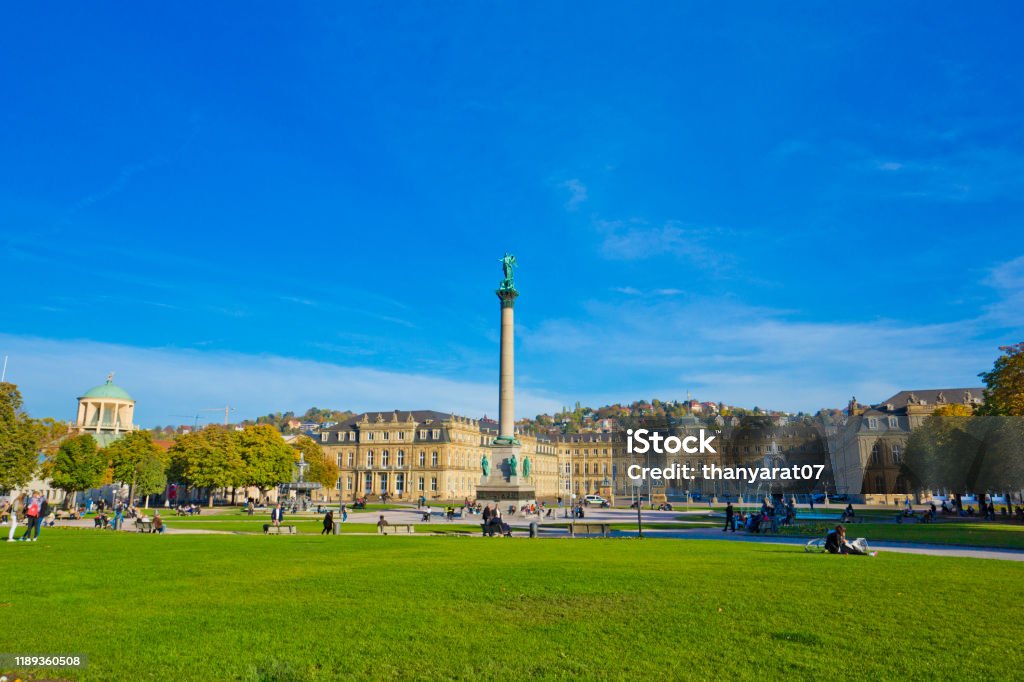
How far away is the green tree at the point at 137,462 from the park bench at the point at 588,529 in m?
64.2

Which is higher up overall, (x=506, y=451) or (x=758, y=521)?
(x=506, y=451)

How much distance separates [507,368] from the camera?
69438mm

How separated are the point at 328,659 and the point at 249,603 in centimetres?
501

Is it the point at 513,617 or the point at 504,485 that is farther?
the point at 504,485

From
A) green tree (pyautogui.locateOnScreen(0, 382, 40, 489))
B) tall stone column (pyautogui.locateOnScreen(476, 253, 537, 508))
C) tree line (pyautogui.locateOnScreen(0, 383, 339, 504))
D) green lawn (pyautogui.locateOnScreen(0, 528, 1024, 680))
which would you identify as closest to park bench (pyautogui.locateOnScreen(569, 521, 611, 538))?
green lawn (pyautogui.locateOnScreen(0, 528, 1024, 680))

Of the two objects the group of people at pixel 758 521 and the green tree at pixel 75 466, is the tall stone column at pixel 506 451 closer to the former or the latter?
the group of people at pixel 758 521

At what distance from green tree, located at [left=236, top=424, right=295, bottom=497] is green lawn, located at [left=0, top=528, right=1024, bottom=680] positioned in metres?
58.2

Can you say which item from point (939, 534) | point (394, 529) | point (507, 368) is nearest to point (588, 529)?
point (394, 529)

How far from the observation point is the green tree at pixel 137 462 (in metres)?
82.1

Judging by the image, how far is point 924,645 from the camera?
10.2 metres

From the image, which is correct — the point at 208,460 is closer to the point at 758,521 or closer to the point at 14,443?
the point at 14,443

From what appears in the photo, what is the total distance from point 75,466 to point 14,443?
25.2 metres

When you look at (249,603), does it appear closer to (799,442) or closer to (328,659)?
(328,659)

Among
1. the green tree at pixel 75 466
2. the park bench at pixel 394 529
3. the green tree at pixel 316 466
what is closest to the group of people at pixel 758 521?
the park bench at pixel 394 529
